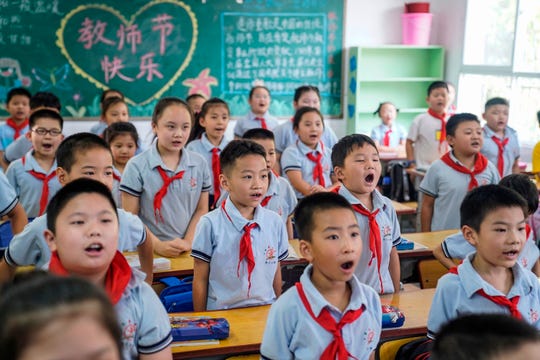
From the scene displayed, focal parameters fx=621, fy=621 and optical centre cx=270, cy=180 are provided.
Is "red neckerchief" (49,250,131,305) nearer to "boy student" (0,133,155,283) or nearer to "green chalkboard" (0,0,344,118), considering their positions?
"boy student" (0,133,155,283)

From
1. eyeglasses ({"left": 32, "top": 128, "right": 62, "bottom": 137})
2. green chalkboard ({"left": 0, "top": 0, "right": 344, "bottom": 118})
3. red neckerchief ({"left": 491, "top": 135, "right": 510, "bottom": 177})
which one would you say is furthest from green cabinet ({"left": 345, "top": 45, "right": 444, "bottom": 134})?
eyeglasses ({"left": 32, "top": 128, "right": 62, "bottom": 137})

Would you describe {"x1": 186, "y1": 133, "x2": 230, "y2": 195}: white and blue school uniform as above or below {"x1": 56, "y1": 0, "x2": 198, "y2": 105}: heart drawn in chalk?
below

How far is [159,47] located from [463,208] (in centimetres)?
517

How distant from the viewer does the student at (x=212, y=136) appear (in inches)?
173

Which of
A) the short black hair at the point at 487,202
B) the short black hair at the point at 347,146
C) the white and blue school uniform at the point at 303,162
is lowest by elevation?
the white and blue school uniform at the point at 303,162

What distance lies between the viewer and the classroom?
5.69 feet

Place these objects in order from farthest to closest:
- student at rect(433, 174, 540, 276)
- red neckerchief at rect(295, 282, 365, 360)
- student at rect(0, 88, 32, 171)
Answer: student at rect(0, 88, 32, 171)
student at rect(433, 174, 540, 276)
red neckerchief at rect(295, 282, 365, 360)

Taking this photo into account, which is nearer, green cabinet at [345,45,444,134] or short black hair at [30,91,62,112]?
short black hair at [30,91,62,112]

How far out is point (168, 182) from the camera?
10.5ft

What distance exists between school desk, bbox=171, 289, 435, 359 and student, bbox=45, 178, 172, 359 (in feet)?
1.03

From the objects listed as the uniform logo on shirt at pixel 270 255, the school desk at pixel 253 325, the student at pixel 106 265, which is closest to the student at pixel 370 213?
the school desk at pixel 253 325

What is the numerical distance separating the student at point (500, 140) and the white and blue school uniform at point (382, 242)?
2.51m

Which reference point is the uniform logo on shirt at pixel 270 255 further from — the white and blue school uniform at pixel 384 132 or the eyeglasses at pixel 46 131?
the white and blue school uniform at pixel 384 132

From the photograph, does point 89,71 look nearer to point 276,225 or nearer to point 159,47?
point 159,47
